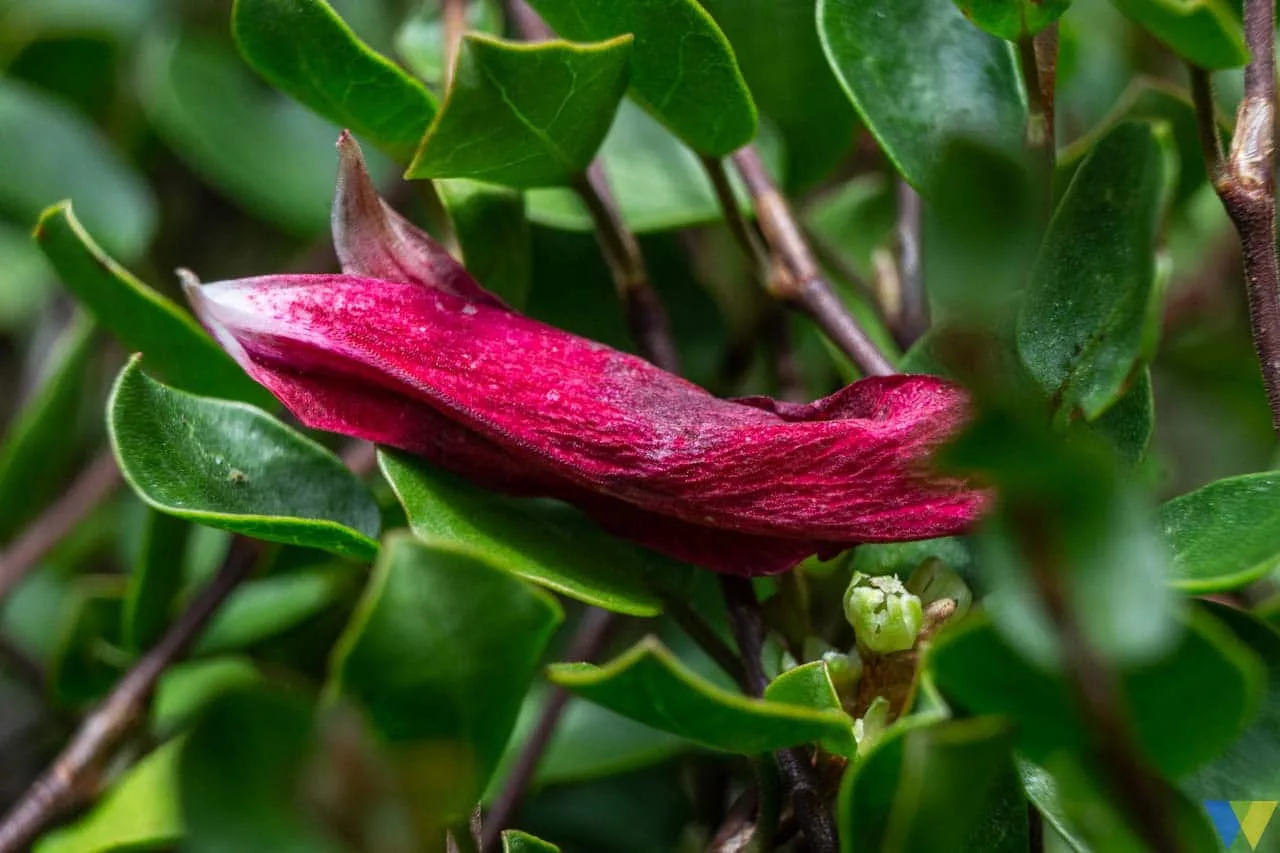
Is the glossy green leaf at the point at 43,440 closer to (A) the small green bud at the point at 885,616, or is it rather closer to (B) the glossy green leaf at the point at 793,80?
(B) the glossy green leaf at the point at 793,80

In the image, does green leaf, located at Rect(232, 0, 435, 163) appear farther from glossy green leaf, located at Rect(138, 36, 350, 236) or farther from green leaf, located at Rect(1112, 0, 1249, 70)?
glossy green leaf, located at Rect(138, 36, 350, 236)

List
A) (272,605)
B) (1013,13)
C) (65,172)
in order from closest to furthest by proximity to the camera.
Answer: (1013,13) → (272,605) → (65,172)

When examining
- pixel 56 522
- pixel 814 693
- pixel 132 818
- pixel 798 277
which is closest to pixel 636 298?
pixel 798 277

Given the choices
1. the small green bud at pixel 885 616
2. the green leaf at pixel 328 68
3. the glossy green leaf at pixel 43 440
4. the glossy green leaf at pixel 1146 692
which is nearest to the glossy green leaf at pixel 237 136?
the glossy green leaf at pixel 43 440

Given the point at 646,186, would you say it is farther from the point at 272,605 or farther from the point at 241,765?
the point at 241,765

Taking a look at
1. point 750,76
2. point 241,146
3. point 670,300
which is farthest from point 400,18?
point 750,76

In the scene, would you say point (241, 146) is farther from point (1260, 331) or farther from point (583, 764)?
point (1260, 331)
